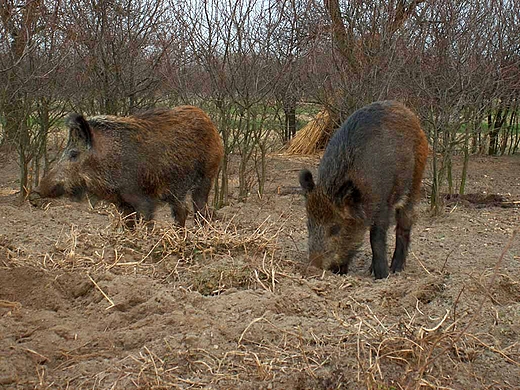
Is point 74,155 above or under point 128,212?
above

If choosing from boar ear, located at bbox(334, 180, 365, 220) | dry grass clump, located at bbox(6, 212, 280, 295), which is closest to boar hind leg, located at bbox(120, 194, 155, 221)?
dry grass clump, located at bbox(6, 212, 280, 295)

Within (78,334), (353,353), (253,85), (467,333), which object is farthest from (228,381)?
(253,85)

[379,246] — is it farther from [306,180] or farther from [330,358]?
[330,358]

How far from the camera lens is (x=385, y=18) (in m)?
9.94

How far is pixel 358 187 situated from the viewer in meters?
6.71

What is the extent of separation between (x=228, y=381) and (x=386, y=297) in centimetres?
182

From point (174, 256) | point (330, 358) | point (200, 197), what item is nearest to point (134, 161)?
point (200, 197)

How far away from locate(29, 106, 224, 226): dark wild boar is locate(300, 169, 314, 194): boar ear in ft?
5.53

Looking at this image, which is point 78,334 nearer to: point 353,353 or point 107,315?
point 107,315

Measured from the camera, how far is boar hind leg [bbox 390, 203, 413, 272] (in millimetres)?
7453

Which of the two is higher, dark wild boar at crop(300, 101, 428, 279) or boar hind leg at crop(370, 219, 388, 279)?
dark wild boar at crop(300, 101, 428, 279)

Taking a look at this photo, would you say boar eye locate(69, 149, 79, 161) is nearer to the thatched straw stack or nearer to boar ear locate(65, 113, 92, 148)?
boar ear locate(65, 113, 92, 148)

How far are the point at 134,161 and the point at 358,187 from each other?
2602 millimetres

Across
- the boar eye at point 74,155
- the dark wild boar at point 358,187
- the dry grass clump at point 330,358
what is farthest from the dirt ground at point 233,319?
the boar eye at point 74,155
